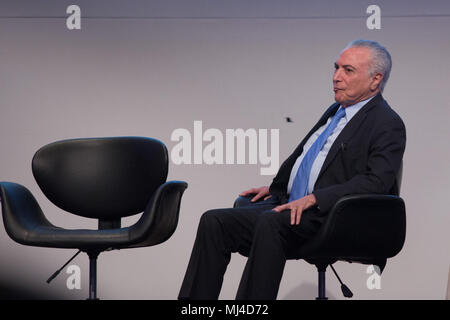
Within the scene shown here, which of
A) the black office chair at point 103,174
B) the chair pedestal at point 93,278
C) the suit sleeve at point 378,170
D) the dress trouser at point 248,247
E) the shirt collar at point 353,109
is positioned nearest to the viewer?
the dress trouser at point 248,247

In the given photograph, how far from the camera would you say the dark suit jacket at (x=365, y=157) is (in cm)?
260

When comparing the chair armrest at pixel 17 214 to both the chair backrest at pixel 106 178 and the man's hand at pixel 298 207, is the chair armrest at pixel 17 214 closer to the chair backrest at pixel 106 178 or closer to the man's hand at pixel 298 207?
the chair backrest at pixel 106 178

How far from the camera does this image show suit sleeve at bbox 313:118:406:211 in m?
2.58

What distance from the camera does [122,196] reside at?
3455 millimetres

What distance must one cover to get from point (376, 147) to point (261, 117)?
1.62 m

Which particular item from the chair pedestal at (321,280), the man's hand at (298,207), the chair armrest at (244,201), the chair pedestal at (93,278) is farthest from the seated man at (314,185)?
the chair pedestal at (93,278)

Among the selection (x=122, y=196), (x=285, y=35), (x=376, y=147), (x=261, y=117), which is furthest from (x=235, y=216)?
(x=285, y=35)

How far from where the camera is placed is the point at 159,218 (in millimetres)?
3031

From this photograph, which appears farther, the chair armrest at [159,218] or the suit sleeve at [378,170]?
the chair armrest at [159,218]

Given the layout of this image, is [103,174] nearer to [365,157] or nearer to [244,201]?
[244,201]

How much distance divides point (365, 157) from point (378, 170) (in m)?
0.12

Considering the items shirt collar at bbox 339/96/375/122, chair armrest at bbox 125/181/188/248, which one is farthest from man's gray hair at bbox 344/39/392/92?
chair armrest at bbox 125/181/188/248

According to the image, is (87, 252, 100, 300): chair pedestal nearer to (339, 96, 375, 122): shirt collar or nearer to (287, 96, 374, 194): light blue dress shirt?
(287, 96, 374, 194): light blue dress shirt

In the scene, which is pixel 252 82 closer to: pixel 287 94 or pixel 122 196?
pixel 287 94
